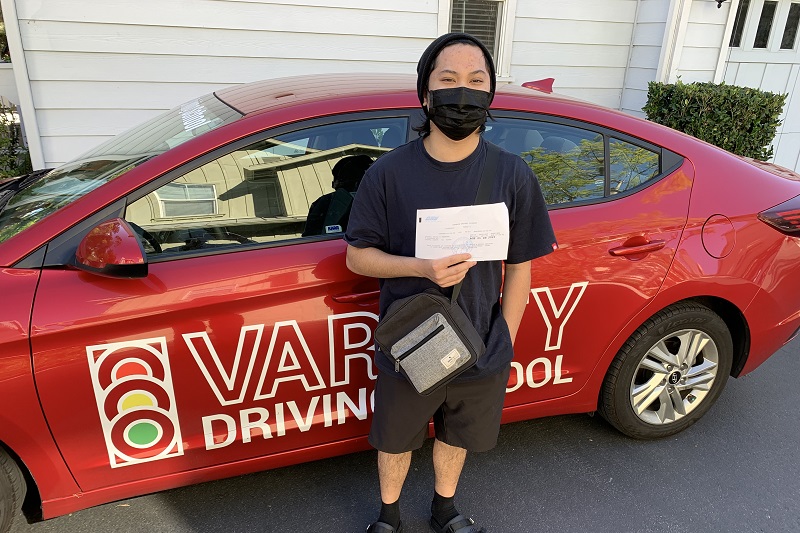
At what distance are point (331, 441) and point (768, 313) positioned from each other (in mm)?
1961

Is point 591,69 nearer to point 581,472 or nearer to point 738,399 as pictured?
point 738,399

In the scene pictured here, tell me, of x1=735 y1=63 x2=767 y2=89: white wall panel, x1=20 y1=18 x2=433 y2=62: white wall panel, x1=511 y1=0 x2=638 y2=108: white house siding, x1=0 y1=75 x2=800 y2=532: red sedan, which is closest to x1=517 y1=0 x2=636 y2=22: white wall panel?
x1=511 y1=0 x2=638 y2=108: white house siding

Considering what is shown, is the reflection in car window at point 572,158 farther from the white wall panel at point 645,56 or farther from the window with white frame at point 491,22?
the white wall panel at point 645,56

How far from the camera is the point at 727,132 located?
205 inches

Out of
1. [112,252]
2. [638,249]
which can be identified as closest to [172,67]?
[112,252]

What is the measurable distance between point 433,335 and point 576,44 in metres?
5.00

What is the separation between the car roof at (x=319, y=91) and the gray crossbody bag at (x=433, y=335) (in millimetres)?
705

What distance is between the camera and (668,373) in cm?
256

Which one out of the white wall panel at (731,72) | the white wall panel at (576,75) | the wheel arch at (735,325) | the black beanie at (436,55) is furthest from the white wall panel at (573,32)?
the black beanie at (436,55)

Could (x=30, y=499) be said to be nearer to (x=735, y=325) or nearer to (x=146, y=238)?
(x=146, y=238)

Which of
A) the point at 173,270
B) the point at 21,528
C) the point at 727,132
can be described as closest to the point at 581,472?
the point at 173,270

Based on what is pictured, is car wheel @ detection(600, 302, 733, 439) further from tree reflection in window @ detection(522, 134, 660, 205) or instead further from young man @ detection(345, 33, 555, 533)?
young man @ detection(345, 33, 555, 533)

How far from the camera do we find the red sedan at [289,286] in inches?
69.6

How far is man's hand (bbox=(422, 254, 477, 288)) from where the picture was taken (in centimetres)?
153
